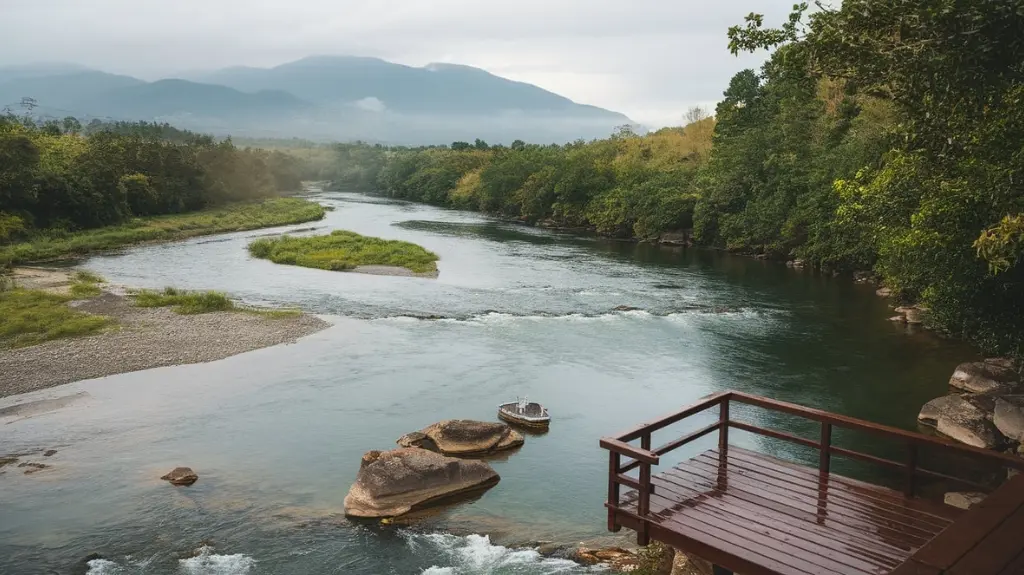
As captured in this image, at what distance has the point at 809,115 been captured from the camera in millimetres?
50656

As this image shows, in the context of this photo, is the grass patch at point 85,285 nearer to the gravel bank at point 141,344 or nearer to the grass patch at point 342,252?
the gravel bank at point 141,344

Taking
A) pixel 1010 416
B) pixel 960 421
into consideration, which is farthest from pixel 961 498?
pixel 960 421

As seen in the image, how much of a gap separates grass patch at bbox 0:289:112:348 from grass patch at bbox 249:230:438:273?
1671 centimetres

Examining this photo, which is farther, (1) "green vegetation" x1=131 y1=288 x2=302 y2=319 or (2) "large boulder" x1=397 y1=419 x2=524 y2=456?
(1) "green vegetation" x1=131 y1=288 x2=302 y2=319

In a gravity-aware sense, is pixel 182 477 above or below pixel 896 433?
below

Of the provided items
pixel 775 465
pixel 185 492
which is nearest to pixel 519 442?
pixel 185 492

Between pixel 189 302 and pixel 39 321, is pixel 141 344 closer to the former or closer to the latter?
pixel 39 321

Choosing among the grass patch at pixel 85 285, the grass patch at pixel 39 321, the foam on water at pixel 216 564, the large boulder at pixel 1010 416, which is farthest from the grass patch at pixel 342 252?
the foam on water at pixel 216 564

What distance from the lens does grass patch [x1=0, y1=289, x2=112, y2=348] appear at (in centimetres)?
2870

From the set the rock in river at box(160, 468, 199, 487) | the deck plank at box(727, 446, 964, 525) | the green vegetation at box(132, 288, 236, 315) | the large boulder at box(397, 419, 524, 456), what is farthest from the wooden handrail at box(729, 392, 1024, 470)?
the green vegetation at box(132, 288, 236, 315)

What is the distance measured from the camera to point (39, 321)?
99.6ft

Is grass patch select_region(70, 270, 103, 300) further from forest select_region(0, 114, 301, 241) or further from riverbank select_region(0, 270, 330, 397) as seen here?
forest select_region(0, 114, 301, 241)

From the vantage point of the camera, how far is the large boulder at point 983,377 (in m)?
20.9

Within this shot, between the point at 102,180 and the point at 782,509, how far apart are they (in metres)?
67.2
